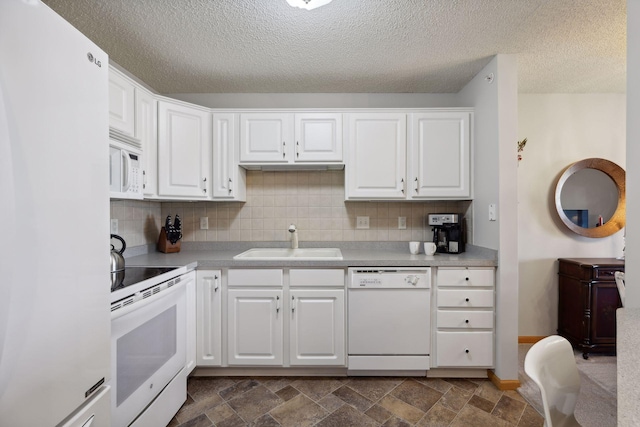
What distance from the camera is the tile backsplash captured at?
2.62 m

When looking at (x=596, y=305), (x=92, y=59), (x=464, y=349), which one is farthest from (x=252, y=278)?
(x=596, y=305)

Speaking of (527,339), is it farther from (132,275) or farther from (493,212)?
(132,275)

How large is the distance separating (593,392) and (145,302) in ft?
9.91

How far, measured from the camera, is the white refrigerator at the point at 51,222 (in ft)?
1.99

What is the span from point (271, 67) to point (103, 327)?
203cm

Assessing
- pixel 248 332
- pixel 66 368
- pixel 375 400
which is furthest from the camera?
pixel 248 332

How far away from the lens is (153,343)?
1483 millimetres

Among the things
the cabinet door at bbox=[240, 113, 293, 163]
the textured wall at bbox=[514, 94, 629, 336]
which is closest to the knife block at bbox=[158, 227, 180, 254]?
the cabinet door at bbox=[240, 113, 293, 163]

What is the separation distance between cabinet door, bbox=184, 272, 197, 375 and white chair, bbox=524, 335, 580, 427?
193cm

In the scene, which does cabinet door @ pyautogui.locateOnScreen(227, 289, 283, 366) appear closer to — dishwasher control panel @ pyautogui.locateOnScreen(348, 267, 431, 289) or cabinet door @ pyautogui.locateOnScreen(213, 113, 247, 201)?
dishwasher control panel @ pyautogui.locateOnScreen(348, 267, 431, 289)

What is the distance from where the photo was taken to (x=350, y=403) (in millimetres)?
1819

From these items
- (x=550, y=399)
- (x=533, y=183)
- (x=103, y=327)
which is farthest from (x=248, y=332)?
(x=533, y=183)

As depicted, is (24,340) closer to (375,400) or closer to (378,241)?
(375,400)

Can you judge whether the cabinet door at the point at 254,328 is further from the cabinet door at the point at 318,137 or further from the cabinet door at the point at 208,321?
the cabinet door at the point at 318,137
